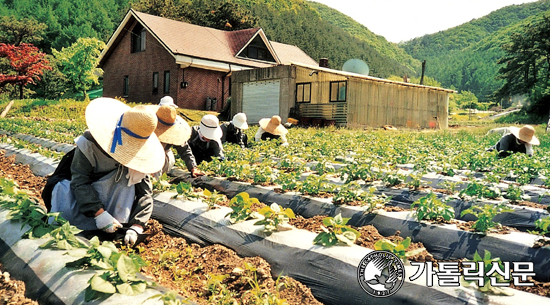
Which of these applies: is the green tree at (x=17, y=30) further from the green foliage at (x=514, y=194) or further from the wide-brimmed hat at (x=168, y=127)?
the green foliage at (x=514, y=194)

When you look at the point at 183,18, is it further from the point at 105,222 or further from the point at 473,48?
the point at 473,48

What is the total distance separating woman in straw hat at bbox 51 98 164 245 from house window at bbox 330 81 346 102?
53.0 feet

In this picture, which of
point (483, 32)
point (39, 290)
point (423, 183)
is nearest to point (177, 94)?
point (423, 183)

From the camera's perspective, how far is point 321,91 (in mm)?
19750

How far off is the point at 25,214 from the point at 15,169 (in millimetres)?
4859

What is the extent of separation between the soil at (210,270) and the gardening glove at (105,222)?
33 centimetres

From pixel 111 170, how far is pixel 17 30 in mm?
43603

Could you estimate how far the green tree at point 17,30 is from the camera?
3862cm

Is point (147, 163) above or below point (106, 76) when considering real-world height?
below

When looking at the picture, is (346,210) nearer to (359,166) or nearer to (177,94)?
(359,166)

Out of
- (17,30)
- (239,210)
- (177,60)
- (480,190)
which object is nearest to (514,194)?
(480,190)

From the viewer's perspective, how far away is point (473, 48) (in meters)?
116

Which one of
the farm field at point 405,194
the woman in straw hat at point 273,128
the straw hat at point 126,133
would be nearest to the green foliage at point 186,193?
the farm field at point 405,194

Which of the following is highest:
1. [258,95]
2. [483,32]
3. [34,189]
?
[483,32]
